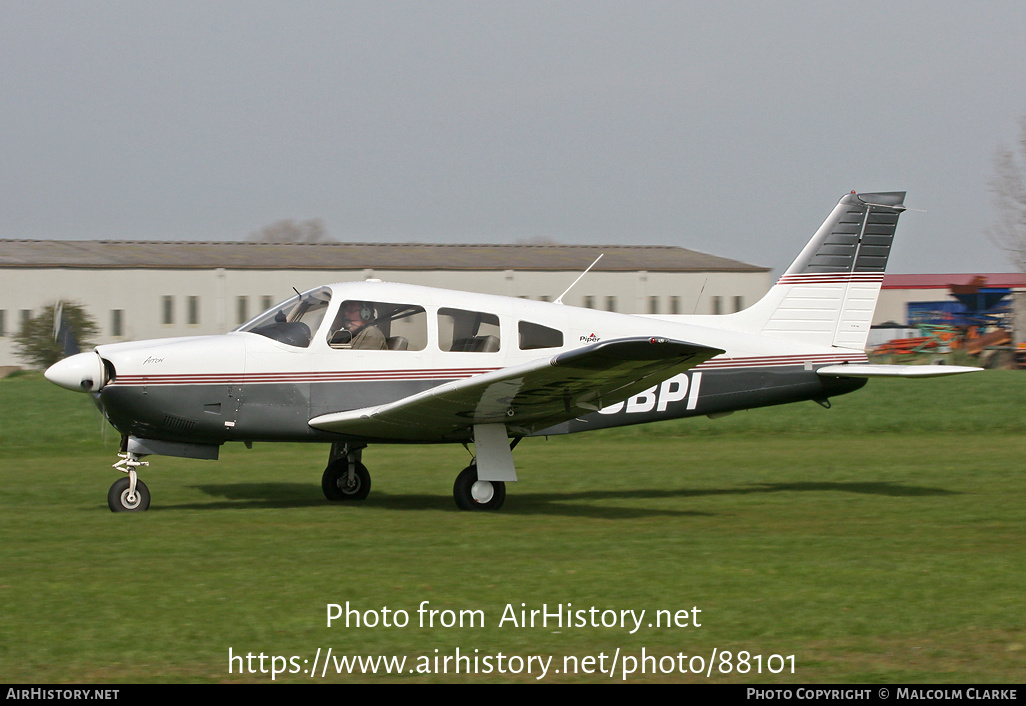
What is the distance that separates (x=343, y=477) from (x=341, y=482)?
0.05 meters

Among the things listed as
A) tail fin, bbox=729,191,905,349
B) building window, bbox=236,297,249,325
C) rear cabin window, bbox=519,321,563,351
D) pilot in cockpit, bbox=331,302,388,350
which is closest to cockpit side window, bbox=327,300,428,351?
pilot in cockpit, bbox=331,302,388,350

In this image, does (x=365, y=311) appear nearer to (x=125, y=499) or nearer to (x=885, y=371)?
(x=125, y=499)

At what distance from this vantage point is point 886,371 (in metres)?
10.8

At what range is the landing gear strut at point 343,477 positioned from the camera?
1080 centimetres

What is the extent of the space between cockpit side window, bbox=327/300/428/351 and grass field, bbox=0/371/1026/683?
1.55 m

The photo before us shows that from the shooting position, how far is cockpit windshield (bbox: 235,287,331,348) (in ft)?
32.2

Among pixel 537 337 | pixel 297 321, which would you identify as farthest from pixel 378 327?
pixel 537 337

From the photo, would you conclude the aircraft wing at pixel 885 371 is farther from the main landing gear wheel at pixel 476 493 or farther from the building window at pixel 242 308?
the building window at pixel 242 308

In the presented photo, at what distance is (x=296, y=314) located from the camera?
9.90 m

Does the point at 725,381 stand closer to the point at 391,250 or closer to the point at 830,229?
the point at 830,229

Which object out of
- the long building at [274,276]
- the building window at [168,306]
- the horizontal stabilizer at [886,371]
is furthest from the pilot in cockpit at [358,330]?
the building window at [168,306]

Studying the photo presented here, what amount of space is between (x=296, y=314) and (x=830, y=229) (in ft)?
19.4

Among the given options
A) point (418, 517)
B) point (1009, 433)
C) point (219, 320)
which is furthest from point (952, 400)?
point (219, 320)

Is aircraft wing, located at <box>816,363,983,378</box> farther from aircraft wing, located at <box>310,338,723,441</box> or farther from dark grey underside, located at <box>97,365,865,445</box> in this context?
aircraft wing, located at <box>310,338,723,441</box>
